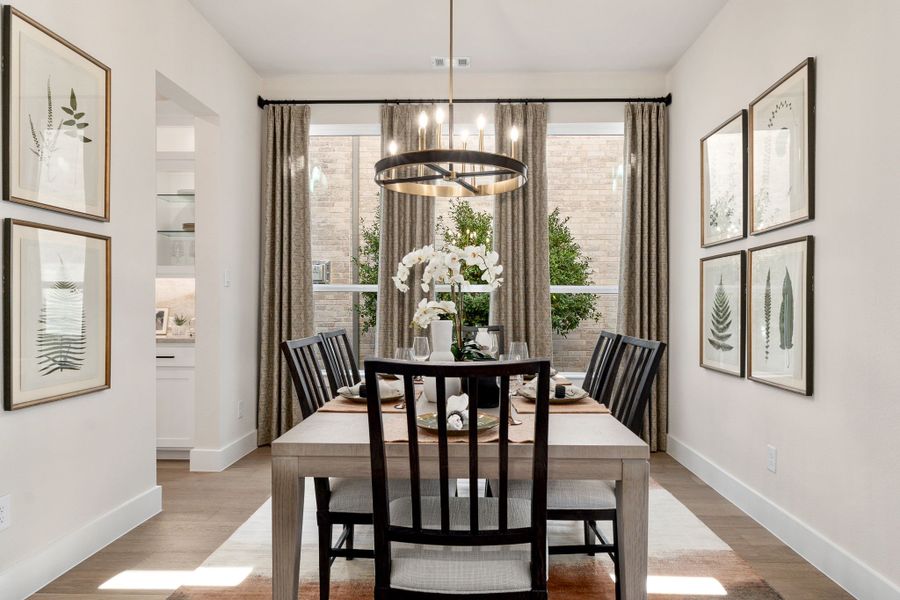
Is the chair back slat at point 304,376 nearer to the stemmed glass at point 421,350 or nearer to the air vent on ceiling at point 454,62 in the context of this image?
the stemmed glass at point 421,350

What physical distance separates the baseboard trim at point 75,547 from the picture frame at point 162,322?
1587 millimetres

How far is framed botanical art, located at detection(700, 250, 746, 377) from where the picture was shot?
132 inches

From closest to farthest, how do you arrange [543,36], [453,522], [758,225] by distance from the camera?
Result: [453,522]
[758,225]
[543,36]

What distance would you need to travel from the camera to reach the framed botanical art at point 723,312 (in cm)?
335

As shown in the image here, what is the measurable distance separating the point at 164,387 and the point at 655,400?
3671mm

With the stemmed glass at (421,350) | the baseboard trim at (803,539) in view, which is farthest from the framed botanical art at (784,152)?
the stemmed glass at (421,350)

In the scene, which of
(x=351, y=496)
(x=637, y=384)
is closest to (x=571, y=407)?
(x=637, y=384)

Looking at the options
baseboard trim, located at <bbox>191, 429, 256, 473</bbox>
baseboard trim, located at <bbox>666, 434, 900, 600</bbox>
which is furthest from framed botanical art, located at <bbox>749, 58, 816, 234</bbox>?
baseboard trim, located at <bbox>191, 429, 256, 473</bbox>

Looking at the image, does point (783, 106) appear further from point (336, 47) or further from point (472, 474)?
point (336, 47)

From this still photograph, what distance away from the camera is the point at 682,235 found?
170 inches

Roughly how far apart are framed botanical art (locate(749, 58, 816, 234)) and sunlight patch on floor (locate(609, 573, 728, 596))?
165 cm

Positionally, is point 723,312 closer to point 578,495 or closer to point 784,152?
point 784,152

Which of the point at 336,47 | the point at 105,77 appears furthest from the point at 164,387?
the point at 336,47

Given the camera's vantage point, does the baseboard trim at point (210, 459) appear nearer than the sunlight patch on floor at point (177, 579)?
No
